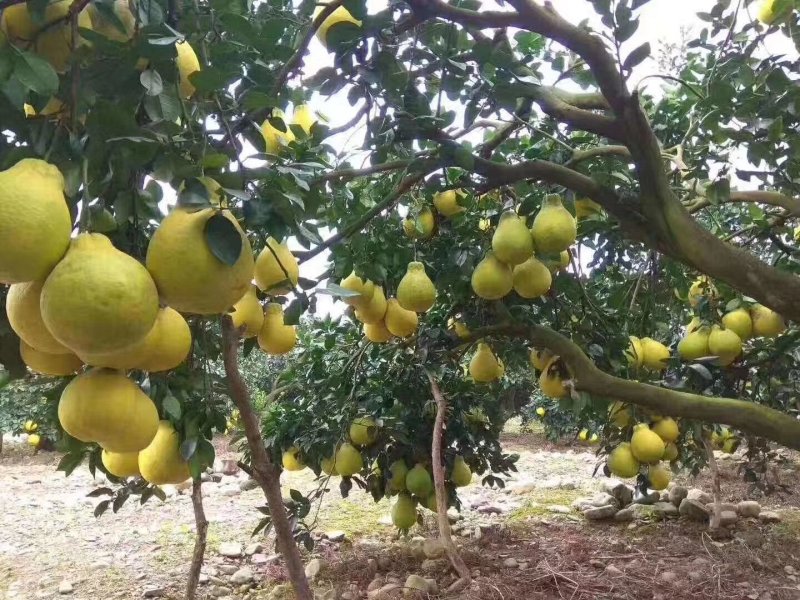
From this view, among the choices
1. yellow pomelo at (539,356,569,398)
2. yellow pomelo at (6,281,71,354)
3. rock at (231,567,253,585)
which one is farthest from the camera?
rock at (231,567,253,585)

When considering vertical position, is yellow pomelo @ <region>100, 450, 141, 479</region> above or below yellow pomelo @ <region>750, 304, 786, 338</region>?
below

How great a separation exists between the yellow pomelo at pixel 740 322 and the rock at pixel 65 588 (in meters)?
4.39

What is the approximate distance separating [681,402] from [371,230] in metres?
1.29

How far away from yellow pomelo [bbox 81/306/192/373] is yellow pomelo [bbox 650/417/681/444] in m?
2.96

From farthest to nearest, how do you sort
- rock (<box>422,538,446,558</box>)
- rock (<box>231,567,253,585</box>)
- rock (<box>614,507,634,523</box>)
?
rock (<box>614,507,634,523</box>) → rock (<box>231,567,253,585</box>) → rock (<box>422,538,446,558</box>)

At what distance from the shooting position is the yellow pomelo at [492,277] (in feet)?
7.28

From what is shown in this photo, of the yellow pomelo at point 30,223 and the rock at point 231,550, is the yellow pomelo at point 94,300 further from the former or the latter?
the rock at point 231,550

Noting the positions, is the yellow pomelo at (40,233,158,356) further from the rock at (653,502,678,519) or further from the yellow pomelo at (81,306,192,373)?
the rock at (653,502,678,519)

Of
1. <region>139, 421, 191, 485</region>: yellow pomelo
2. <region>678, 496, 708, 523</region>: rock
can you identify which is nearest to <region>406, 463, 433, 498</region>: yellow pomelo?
<region>139, 421, 191, 485</region>: yellow pomelo

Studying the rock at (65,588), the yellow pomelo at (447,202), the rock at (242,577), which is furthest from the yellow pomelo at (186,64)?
the rock at (65,588)

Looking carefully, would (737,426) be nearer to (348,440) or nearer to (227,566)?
(348,440)

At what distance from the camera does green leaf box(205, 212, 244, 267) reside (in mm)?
766

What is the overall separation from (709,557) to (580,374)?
2583 millimetres

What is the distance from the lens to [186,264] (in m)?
0.77
